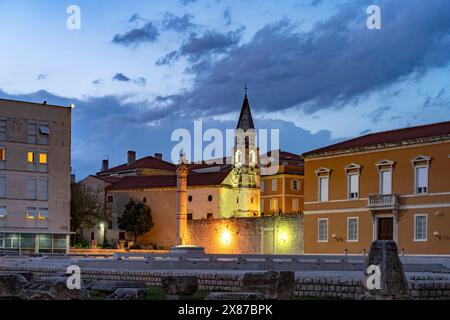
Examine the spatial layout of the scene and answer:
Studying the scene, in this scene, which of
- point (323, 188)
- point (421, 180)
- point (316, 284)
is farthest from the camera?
point (323, 188)

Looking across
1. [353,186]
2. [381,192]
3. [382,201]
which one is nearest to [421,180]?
[382,201]

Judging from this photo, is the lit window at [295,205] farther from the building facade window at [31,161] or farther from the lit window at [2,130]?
the lit window at [2,130]

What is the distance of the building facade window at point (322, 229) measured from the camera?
53312 mm

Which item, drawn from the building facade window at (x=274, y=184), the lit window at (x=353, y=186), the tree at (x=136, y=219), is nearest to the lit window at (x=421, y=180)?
the lit window at (x=353, y=186)

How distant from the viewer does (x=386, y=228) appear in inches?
1938

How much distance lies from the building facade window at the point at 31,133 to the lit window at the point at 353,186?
22.6 m

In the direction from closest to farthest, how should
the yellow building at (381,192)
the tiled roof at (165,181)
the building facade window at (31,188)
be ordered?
the yellow building at (381,192) < the building facade window at (31,188) < the tiled roof at (165,181)

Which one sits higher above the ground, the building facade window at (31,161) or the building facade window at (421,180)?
the building facade window at (31,161)

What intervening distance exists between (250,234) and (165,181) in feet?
53.5

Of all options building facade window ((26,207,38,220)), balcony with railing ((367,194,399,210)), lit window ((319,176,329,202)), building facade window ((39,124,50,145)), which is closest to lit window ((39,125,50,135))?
building facade window ((39,124,50,145))

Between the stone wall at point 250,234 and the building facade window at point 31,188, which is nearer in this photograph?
the building facade window at point 31,188

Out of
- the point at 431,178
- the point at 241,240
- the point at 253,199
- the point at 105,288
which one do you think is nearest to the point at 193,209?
the point at 253,199

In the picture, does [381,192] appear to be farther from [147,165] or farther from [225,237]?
[147,165]

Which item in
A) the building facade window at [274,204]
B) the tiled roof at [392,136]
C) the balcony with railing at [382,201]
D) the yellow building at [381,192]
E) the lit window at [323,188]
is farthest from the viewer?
the building facade window at [274,204]
